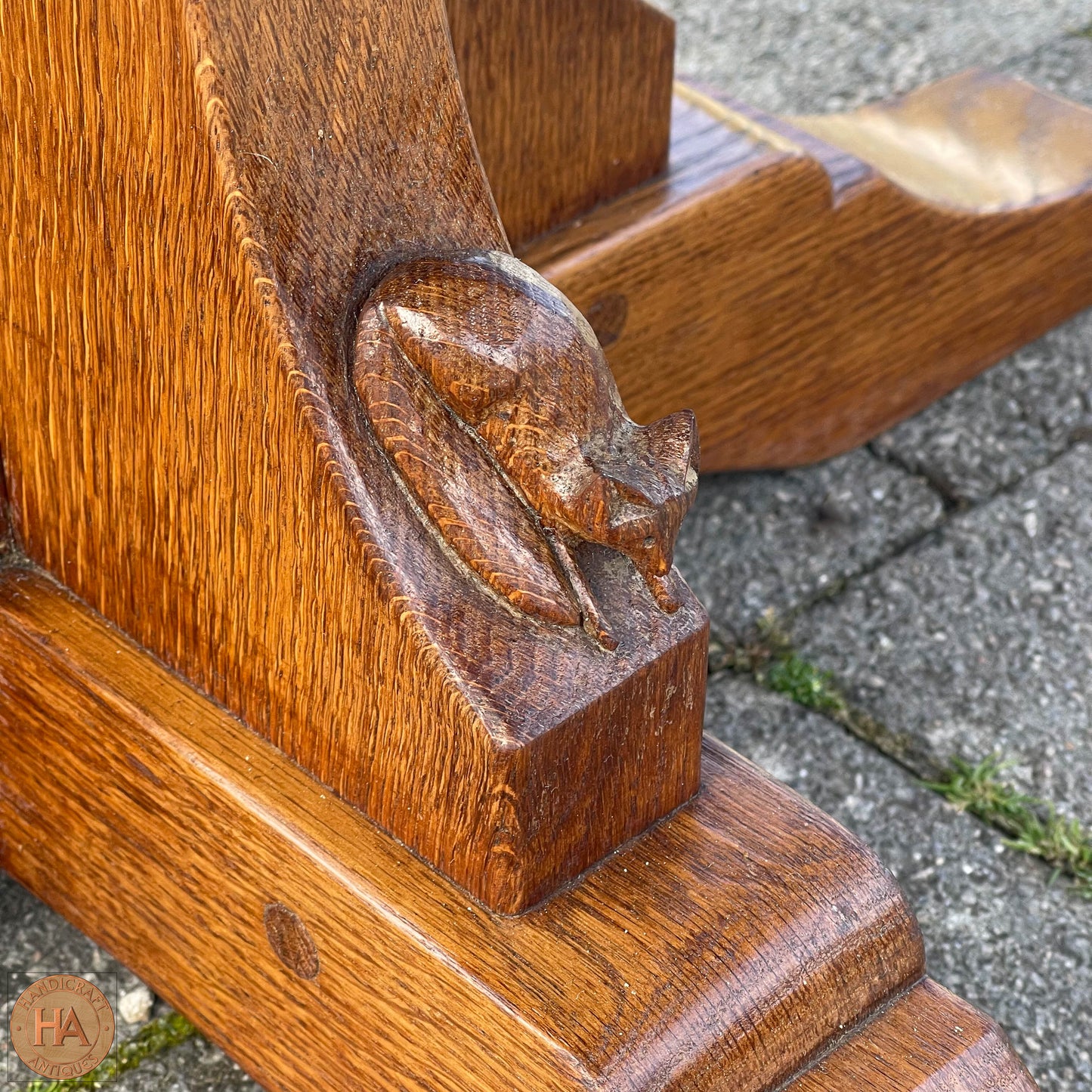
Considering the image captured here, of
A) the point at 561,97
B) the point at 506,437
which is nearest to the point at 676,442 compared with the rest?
the point at 506,437

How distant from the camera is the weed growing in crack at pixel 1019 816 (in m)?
1.02

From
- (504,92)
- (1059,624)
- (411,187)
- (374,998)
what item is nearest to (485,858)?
(374,998)

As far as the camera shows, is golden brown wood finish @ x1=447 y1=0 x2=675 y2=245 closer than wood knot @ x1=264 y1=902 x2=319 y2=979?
No

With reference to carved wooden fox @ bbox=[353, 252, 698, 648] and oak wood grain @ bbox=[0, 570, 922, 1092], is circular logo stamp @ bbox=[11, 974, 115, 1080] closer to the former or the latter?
oak wood grain @ bbox=[0, 570, 922, 1092]

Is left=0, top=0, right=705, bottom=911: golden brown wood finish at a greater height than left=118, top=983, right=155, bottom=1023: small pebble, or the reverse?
left=0, top=0, right=705, bottom=911: golden brown wood finish

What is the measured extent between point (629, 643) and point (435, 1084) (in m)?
0.21

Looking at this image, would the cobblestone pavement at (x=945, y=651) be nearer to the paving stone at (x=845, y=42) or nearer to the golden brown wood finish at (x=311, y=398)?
the golden brown wood finish at (x=311, y=398)

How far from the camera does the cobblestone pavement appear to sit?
95 centimetres

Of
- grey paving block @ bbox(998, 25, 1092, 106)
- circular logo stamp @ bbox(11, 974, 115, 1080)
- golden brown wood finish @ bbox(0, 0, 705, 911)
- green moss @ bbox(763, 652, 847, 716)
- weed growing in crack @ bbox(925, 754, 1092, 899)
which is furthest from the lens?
grey paving block @ bbox(998, 25, 1092, 106)

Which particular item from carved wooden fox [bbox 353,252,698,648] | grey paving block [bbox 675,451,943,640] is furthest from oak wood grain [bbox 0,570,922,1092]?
grey paving block [bbox 675,451,943,640]

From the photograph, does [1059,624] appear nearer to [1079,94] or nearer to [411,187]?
[411,187]

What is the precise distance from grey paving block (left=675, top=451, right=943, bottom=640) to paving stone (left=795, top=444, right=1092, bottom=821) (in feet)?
0.08

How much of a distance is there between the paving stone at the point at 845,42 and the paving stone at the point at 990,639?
2.31 ft

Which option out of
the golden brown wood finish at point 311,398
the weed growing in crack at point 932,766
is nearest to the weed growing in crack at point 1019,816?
the weed growing in crack at point 932,766
